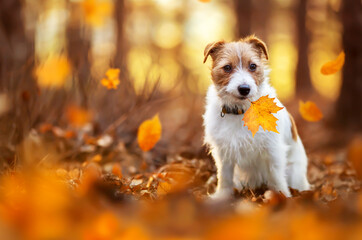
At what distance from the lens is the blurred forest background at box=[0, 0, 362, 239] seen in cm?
213

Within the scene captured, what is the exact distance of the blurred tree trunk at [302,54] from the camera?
533 inches

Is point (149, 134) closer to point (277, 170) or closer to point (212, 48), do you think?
point (212, 48)

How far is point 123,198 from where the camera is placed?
256 cm

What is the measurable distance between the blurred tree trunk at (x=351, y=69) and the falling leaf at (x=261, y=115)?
15.9 ft

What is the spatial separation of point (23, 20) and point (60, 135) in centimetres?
281

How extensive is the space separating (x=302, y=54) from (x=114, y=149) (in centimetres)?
1014

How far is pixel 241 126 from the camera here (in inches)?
152

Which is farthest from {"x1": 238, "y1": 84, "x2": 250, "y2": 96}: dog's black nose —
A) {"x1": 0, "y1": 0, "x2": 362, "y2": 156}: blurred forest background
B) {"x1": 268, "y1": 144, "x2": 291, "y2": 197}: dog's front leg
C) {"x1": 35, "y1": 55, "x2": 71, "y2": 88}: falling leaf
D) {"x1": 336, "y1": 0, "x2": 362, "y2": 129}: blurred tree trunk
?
{"x1": 336, "y1": 0, "x2": 362, "y2": 129}: blurred tree trunk

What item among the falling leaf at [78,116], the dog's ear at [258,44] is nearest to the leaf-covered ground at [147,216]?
the dog's ear at [258,44]

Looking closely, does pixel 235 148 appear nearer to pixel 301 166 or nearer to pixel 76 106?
pixel 301 166

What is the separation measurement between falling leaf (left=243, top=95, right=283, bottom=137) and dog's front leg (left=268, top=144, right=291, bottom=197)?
455 millimetres

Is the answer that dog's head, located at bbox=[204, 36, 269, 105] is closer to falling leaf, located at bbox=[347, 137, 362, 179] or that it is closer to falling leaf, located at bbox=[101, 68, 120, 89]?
falling leaf, located at bbox=[101, 68, 120, 89]

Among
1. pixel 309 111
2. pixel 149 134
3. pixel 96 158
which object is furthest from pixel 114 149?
pixel 309 111

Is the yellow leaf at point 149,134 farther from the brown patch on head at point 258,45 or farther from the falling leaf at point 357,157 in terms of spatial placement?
the falling leaf at point 357,157
